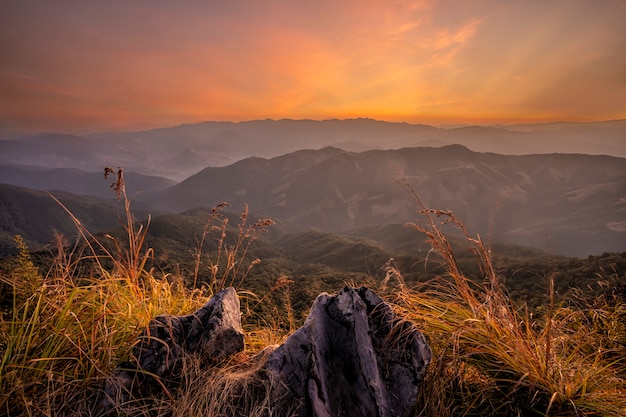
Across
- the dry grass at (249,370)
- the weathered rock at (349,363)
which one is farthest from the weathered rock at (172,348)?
the weathered rock at (349,363)

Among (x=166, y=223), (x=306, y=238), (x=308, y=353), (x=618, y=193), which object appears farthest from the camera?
(x=618, y=193)

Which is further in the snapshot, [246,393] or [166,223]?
[166,223]

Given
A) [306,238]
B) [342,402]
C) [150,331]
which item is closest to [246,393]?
[342,402]

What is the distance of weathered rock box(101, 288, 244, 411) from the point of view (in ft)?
8.10

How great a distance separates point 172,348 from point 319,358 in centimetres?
129

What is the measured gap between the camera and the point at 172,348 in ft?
8.95

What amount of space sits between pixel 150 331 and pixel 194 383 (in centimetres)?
63

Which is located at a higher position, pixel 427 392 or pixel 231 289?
pixel 231 289

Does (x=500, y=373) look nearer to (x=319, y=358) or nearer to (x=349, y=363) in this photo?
(x=349, y=363)

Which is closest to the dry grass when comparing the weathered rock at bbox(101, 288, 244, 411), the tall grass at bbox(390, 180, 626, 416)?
the tall grass at bbox(390, 180, 626, 416)

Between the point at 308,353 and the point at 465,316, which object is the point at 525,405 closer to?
the point at 465,316

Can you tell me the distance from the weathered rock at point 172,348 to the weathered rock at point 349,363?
56 centimetres

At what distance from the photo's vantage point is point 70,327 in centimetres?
282

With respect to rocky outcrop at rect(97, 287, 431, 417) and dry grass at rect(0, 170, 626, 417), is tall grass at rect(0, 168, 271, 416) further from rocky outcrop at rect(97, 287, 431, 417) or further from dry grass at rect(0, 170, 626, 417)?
rocky outcrop at rect(97, 287, 431, 417)
